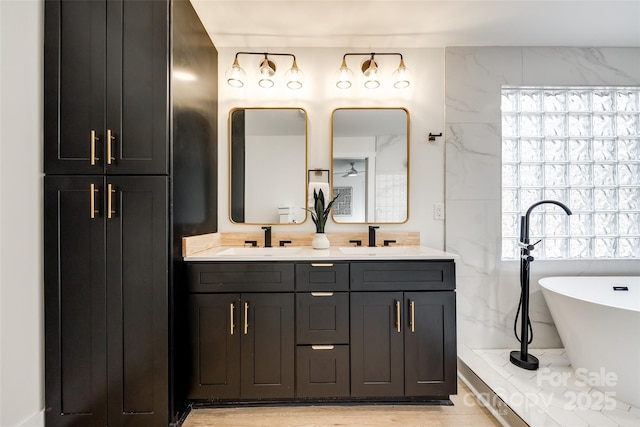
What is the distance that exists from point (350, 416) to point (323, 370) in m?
0.29

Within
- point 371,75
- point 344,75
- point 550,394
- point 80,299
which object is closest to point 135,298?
point 80,299

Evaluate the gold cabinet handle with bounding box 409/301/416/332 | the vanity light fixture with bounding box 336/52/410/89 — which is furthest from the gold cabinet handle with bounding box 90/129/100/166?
the gold cabinet handle with bounding box 409/301/416/332

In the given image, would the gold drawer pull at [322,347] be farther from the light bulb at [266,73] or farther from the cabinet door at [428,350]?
the light bulb at [266,73]

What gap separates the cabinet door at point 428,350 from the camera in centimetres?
168

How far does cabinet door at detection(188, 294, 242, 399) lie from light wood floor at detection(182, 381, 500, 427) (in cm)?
13

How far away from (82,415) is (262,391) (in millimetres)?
887

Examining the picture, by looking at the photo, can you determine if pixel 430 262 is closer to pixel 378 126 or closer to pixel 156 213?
pixel 378 126

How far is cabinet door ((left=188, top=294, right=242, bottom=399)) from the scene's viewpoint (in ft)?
5.39

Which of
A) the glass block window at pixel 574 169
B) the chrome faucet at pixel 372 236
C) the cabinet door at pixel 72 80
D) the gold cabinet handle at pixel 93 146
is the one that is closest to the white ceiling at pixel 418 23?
the glass block window at pixel 574 169

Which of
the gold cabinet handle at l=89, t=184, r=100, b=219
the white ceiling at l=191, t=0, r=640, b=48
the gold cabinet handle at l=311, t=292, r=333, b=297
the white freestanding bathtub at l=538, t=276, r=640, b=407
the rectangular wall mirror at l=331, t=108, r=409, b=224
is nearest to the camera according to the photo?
the gold cabinet handle at l=89, t=184, r=100, b=219

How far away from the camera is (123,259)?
149 cm

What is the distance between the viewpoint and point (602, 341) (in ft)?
5.49

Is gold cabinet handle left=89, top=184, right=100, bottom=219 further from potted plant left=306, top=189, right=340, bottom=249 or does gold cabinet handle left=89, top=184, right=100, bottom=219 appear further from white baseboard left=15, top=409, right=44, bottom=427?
potted plant left=306, top=189, right=340, bottom=249

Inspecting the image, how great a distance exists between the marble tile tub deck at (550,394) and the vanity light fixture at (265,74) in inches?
90.7
